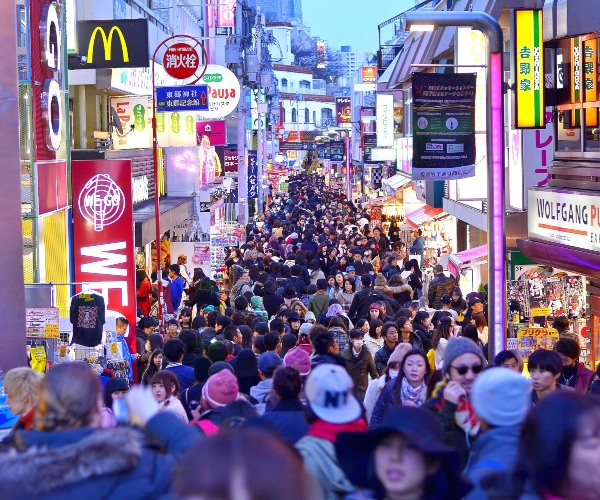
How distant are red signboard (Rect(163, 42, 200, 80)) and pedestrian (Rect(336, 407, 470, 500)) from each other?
822 inches

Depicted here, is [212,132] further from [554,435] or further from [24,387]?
[554,435]

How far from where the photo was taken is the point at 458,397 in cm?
623

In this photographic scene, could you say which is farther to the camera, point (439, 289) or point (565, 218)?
point (439, 289)

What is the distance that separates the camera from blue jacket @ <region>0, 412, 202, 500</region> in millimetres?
4082

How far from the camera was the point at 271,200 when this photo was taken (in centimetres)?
7631

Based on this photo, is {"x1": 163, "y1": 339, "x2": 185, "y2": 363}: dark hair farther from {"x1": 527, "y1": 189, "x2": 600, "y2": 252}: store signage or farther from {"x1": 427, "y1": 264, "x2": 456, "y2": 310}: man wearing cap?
{"x1": 427, "y1": 264, "x2": 456, "y2": 310}: man wearing cap

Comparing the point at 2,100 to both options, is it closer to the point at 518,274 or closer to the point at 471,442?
the point at 471,442

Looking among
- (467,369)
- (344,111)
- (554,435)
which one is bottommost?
(467,369)

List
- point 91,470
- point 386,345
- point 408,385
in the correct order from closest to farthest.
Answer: point 91,470 < point 408,385 < point 386,345

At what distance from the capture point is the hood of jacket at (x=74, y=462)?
4.08m

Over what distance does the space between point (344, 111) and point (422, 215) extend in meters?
64.2

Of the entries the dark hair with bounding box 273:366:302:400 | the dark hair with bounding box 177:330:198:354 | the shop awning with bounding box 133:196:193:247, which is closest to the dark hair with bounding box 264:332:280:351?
the dark hair with bounding box 177:330:198:354

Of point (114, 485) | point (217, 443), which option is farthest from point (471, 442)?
point (217, 443)

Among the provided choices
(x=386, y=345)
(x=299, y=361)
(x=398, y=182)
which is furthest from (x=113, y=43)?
(x=398, y=182)
